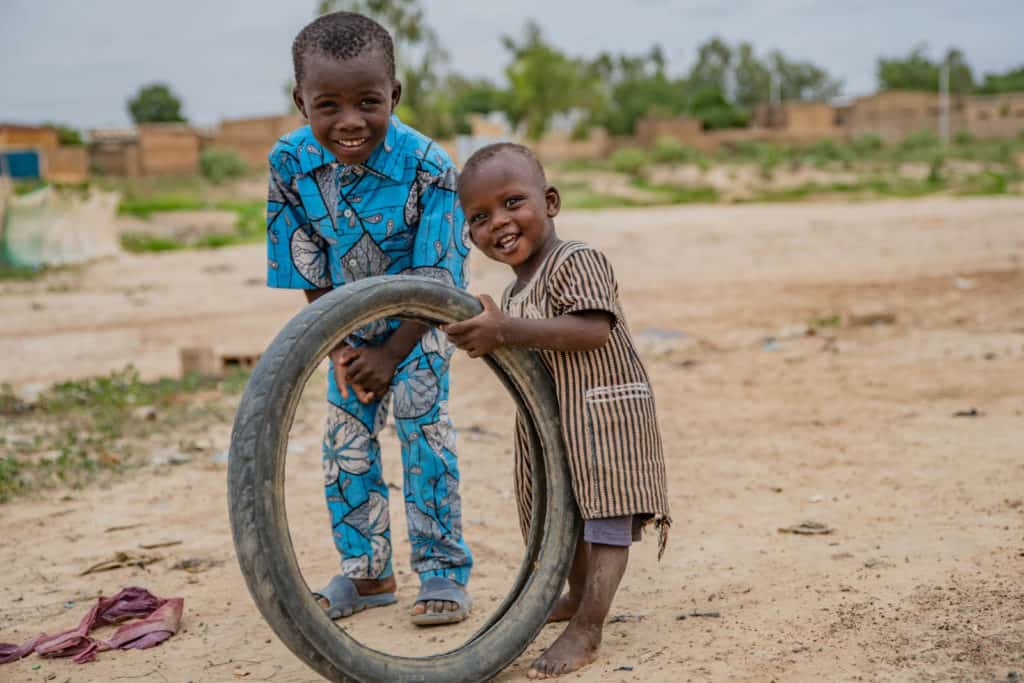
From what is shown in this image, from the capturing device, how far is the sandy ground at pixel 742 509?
2.80 metres

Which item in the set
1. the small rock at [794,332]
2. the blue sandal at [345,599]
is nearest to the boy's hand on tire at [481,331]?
the blue sandal at [345,599]

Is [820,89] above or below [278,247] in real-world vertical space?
above

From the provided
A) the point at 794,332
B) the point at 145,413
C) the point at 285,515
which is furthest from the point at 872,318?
the point at 285,515

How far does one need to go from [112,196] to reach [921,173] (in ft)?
61.5

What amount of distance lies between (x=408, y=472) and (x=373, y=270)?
2.07 feet

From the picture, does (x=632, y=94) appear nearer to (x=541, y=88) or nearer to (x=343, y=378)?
(x=541, y=88)

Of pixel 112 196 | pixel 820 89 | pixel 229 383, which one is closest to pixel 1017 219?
pixel 229 383

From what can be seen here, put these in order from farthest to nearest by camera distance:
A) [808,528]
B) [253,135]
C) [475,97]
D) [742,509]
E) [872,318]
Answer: [475,97] < [253,135] < [872,318] < [742,509] < [808,528]

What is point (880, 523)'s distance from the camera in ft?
12.5

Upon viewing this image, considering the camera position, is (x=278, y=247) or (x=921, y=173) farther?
(x=921, y=173)

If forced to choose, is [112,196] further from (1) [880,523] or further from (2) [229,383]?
(1) [880,523]

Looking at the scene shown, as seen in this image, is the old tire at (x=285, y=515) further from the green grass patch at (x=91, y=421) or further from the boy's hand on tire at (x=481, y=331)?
the green grass patch at (x=91, y=421)

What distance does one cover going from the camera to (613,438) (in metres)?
2.79

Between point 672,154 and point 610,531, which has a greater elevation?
point 672,154
